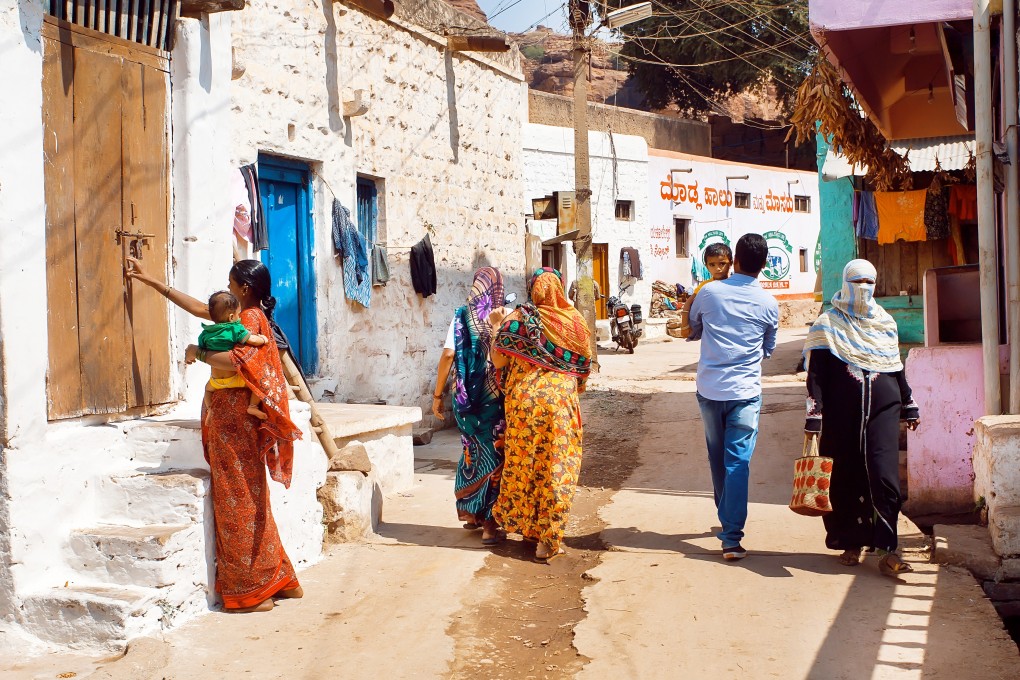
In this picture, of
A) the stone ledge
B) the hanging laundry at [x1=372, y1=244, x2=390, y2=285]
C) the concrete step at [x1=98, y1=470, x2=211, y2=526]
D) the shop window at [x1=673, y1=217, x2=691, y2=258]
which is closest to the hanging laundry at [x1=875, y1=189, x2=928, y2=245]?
the hanging laundry at [x1=372, y1=244, x2=390, y2=285]

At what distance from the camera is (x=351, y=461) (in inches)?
225

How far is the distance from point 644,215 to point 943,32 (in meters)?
17.3

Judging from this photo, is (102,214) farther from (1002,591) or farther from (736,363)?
(1002,591)

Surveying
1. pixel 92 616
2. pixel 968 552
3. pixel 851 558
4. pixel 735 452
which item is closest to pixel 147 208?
pixel 92 616

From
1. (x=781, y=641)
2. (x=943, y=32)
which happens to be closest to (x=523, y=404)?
(x=781, y=641)

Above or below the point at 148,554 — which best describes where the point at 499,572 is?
below

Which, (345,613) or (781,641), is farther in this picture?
(345,613)

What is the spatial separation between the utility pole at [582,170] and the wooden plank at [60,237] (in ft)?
32.3

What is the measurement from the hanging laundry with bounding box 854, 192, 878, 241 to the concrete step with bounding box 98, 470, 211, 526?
31.0 ft

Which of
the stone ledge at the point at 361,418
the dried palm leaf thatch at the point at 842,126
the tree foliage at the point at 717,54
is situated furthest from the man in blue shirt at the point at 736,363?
the tree foliage at the point at 717,54

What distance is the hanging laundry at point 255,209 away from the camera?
23.0ft

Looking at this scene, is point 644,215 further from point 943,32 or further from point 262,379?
point 262,379

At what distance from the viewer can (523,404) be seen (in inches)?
206

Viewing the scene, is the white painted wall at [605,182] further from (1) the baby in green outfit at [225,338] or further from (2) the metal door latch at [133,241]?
(1) the baby in green outfit at [225,338]
